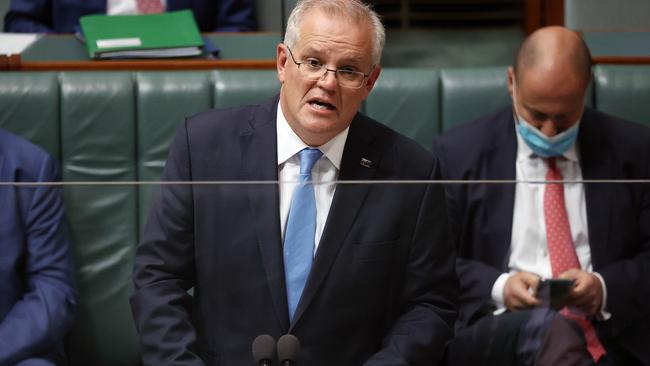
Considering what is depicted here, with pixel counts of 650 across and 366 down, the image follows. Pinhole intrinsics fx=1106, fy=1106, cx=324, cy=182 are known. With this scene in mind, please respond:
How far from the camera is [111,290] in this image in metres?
1.20

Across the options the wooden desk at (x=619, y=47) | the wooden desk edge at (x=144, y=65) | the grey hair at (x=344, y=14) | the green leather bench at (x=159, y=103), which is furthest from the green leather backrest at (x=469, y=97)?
the grey hair at (x=344, y=14)

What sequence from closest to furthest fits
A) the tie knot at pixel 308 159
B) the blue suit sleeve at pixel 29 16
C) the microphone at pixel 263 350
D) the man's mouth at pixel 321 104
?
the microphone at pixel 263 350 → the tie knot at pixel 308 159 → the man's mouth at pixel 321 104 → the blue suit sleeve at pixel 29 16

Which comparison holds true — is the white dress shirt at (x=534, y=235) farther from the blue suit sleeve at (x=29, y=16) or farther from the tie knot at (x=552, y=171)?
the blue suit sleeve at (x=29, y=16)

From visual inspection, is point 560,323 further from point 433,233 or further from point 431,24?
point 431,24

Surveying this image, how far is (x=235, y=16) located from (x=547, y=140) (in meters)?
0.83

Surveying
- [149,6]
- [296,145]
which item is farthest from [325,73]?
[149,6]

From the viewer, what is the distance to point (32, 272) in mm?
1237

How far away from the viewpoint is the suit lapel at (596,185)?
1231 mm

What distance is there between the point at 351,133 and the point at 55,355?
447 millimetres

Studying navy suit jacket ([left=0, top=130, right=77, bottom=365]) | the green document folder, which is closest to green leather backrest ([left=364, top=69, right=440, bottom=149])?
the green document folder

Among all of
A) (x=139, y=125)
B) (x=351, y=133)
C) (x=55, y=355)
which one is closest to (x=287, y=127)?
(x=351, y=133)

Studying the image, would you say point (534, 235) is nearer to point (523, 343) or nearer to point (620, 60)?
point (523, 343)

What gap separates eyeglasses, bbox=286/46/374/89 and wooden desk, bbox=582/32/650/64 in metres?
0.73

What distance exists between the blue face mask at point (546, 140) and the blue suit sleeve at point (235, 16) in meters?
0.75
